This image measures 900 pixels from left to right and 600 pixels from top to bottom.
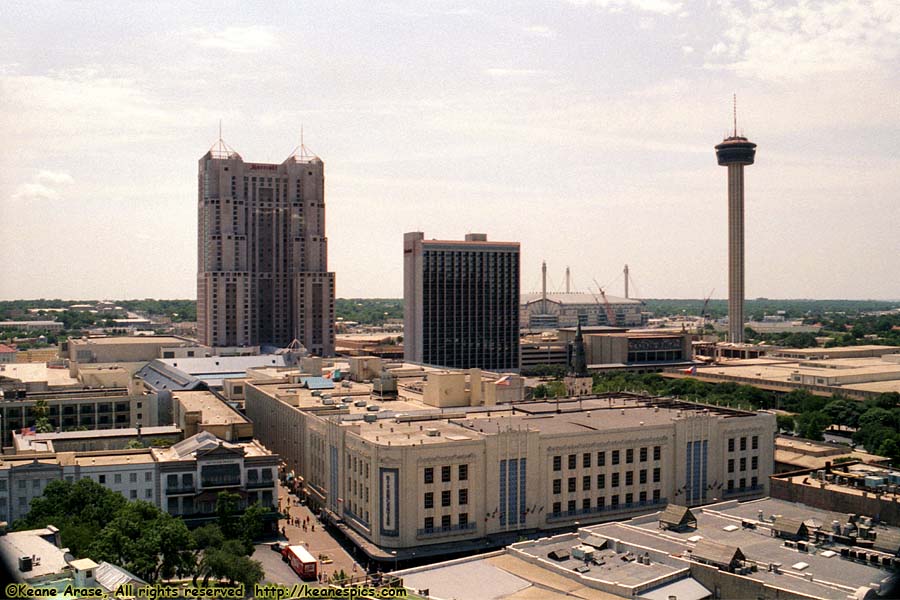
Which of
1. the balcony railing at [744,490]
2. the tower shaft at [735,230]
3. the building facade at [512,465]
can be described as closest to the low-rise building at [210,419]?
the building facade at [512,465]

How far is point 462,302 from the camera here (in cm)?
14625

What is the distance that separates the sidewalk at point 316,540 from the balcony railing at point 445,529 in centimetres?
407

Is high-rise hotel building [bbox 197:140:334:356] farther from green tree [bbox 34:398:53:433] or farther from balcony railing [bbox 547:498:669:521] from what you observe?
balcony railing [bbox 547:498:669:521]

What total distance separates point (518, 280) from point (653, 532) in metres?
108

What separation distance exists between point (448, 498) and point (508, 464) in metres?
4.41

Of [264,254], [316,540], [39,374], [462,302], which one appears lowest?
[316,540]

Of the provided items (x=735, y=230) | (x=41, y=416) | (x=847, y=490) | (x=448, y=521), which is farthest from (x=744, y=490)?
(x=735, y=230)

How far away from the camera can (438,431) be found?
2212 inches

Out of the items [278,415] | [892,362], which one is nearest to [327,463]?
[278,415]

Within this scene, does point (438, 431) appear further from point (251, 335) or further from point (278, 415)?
point (251, 335)

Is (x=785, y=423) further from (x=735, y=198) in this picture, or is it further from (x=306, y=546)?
(x=735, y=198)

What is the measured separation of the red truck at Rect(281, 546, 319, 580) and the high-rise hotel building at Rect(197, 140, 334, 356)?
97.9 meters

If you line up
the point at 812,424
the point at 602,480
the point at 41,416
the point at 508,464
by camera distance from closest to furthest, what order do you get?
the point at 508,464, the point at 602,480, the point at 41,416, the point at 812,424

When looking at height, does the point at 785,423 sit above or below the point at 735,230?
below
